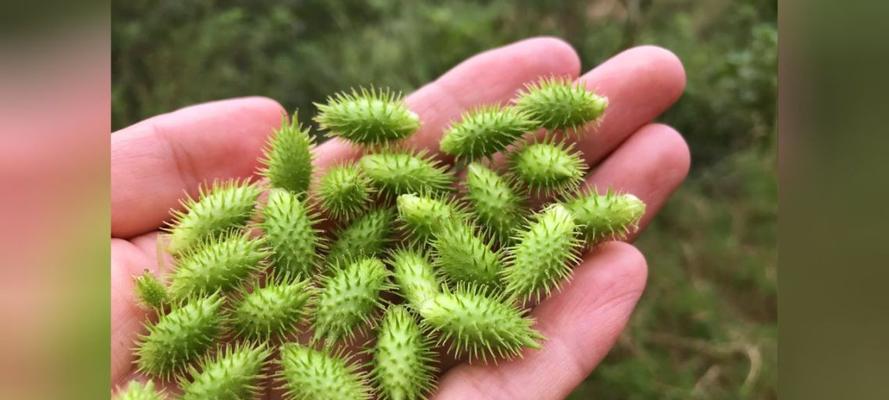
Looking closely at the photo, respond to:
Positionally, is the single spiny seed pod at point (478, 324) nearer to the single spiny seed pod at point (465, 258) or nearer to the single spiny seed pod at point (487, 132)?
the single spiny seed pod at point (465, 258)

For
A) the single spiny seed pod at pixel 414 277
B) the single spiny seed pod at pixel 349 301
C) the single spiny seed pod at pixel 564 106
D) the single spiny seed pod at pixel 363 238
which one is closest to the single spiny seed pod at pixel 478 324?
the single spiny seed pod at pixel 414 277

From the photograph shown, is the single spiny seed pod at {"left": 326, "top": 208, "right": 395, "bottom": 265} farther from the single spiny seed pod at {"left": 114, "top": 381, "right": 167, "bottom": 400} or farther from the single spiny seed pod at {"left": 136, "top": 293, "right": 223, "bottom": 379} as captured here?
the single spiny seed pod at {"left": 114, "top": 381, "right": 167, "bottom": 400}

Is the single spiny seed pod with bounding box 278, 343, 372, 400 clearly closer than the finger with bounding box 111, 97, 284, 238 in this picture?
Yes

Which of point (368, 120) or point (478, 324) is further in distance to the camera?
point (368, 120)

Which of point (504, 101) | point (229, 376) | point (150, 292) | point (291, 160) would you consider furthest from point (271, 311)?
point (504, 101)

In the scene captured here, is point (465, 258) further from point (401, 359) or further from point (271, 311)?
point (271, 311)

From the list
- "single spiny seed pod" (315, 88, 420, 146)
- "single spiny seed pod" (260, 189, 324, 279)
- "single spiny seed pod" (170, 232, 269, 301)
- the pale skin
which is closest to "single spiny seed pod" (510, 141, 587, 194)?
the pale skin
